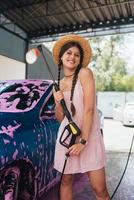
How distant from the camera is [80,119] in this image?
2.38 m

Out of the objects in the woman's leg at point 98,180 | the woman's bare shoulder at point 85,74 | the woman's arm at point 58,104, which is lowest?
the woman's leg at point 98,180

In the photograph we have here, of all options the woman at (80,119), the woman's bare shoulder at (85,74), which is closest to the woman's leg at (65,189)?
the woman at (80,119)

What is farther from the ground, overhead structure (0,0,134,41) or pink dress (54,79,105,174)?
overhead structure (0,0,134,41)

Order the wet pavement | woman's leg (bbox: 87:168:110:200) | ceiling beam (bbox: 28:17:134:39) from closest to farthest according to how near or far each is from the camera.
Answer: woman's leg (bbox: 87:168:110:200) < the wet pavement < ceiling beam (bbox: 28:17:134:39)

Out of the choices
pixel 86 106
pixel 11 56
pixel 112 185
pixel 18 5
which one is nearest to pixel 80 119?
pixel 86 106

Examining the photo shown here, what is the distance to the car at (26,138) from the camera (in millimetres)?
2568

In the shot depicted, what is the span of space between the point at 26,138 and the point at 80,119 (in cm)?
66

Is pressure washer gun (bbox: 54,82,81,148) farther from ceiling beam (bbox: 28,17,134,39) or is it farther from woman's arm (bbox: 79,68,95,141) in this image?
ceiling beam (bbox: 28,17,134,39)

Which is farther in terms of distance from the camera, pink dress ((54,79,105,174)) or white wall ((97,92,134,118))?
white wall ((97,92,134,118))

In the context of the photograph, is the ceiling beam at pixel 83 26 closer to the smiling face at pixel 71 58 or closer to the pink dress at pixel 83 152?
the smiling face at pixel 71 58

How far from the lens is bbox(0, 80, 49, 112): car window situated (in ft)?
10.3

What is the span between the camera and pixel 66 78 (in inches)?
98.2

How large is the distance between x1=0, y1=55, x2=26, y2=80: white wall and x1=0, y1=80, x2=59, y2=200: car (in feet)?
26.3

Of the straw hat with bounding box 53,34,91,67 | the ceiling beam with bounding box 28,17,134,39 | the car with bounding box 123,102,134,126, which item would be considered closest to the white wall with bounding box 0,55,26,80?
the ceiling beam with bounding box 28,17,134,39
